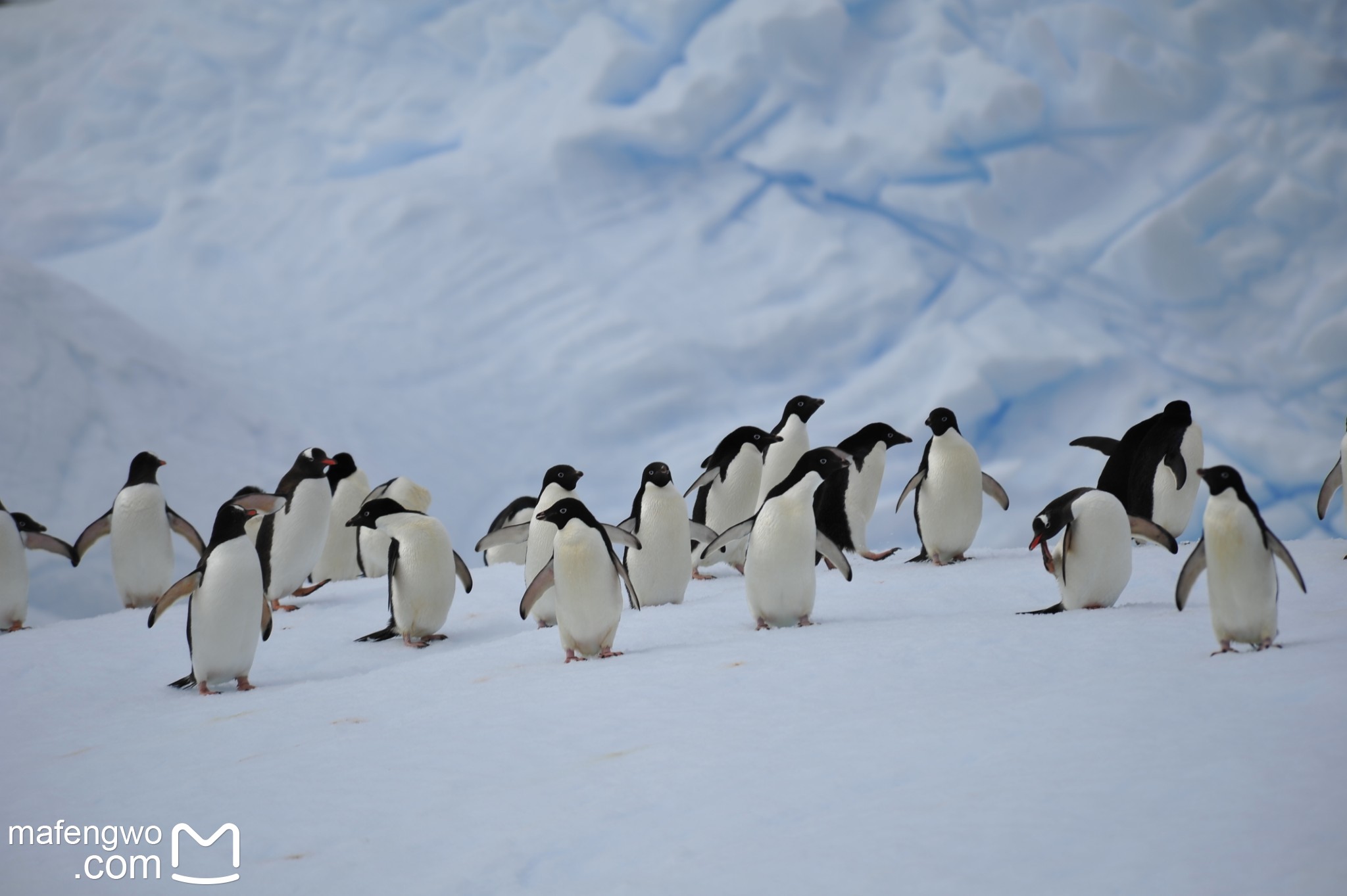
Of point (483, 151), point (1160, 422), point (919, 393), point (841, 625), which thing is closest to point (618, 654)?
point (841, 625)

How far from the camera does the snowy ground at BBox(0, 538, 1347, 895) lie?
5.32 feet

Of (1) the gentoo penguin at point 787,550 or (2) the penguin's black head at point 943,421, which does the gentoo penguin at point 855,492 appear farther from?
(1) the gentoo penguin at point 787,550

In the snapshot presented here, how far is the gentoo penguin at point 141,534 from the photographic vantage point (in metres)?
5.03

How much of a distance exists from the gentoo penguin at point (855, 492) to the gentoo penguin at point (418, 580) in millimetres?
1595

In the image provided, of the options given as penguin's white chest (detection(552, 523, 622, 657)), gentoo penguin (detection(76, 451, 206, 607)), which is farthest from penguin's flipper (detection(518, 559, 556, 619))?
gentoo penguin (detection(76, 451, 206, 607))

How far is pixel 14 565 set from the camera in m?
4.91

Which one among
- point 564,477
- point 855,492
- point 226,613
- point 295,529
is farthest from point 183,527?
point 855,492

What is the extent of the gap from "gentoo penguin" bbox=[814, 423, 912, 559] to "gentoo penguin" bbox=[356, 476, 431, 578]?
6.80 ft

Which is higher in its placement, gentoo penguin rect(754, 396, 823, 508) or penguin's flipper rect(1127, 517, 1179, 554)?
gentoo penguin rect(754, 396, 823, 508)

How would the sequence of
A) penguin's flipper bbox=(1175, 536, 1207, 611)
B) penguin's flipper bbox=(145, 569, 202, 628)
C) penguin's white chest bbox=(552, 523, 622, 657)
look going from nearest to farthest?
penguin's flipper bbox=(1175, 536, 1207, 611)
penguin's white chest bbox=(552, 523, 622, 657)
penguin's flipper bbox=(145, 569, 202, 628)

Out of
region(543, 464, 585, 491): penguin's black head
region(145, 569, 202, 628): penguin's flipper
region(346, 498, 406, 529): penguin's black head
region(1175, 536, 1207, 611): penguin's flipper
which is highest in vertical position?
region(543, 464, 585, 491): penguin's black head

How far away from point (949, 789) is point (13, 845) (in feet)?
5.56

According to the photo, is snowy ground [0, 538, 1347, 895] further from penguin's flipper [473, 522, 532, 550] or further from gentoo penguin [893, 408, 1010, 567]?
gentoo penguin [893, 408, 1010, 567]

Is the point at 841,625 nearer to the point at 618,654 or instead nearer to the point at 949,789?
the point at 618,654
